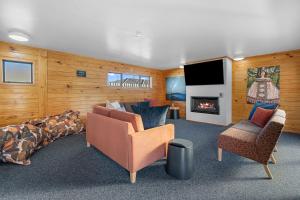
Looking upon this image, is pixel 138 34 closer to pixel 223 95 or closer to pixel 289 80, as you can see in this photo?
pixel 223 95

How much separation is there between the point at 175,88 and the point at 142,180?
17.2 ft

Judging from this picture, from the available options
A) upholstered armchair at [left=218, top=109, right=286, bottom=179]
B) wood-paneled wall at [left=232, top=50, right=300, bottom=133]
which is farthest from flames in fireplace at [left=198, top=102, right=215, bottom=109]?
upholstered armchair at [left=218, top=109, right=286, bottom=179]

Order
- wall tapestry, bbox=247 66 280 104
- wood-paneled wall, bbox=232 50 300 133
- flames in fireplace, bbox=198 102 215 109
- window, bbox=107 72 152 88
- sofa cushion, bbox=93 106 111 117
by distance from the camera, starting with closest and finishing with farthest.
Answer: sofa cushion, bbox=93 106 111 117 → wood-paneled wall, bbox=232 50 300 133 → wall tapestry, bbox=247 66 280 104 → flames in fireplace, bbox=198 102 215 109 → window, bbox=107 72 152 88

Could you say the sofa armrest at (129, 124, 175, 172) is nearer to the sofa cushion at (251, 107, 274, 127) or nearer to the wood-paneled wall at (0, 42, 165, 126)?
the sofa cushion at (251, 107, 274, 127)

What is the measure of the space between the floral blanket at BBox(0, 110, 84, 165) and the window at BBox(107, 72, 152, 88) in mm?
2173

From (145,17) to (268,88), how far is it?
14.0 ft

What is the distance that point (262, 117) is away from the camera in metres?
2.94

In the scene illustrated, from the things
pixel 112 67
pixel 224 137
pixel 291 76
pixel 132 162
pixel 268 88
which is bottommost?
pixel 132 162

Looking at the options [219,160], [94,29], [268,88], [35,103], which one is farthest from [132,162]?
[268,88]

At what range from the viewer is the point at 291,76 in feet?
13.1

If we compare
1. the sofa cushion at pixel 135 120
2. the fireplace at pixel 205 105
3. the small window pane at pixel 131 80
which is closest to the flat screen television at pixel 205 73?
the fireplace at pixel 205 105

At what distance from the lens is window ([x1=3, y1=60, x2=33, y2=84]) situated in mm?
3371

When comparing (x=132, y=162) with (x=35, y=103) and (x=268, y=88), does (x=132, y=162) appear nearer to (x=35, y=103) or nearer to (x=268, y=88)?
(x=35, y=103)

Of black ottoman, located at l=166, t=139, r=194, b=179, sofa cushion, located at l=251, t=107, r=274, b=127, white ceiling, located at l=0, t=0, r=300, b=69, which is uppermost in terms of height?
white ceiling, located at l=0, t=0, r=300, b=69
